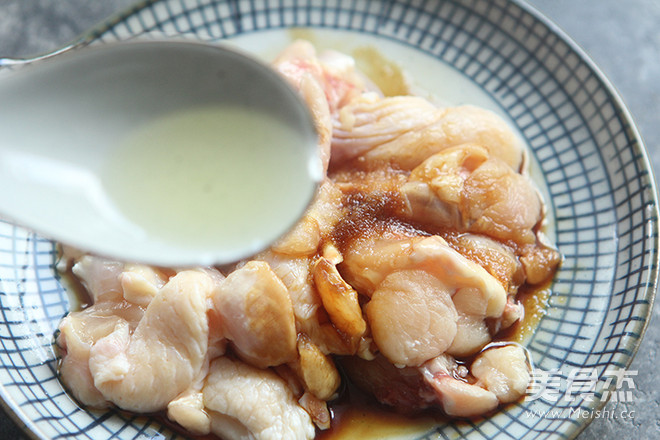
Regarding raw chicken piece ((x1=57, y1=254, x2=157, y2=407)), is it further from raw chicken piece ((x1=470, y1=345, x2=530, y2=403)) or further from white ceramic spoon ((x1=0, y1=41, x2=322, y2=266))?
raw chicken piece ((x1=470, y1=345, x2=530, y2=403))

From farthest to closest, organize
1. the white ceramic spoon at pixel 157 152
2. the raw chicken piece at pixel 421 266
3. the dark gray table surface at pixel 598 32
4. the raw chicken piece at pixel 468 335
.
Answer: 1. the dark gray table surface at pixel 598 32
2. the raw chicken piece at pixel 468 335
3. the raw chicken piece at pixel 421 266
4. the white ceramic spoon at pixel 157 152

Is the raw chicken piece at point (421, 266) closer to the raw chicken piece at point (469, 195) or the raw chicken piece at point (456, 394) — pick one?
the raw chicken piece at point (469, 195)

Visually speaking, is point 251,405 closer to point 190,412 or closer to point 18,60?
point 190,412

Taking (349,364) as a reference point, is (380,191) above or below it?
above

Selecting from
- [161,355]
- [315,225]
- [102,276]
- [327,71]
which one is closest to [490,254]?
[315,225]

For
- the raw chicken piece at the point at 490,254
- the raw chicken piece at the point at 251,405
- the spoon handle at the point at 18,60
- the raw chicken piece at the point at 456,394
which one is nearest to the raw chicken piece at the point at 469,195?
the raw chicken piece at the point at 490,254

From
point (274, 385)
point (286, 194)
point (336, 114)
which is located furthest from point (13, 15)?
point (274, 385)

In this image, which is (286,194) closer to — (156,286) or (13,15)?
(156,286)
